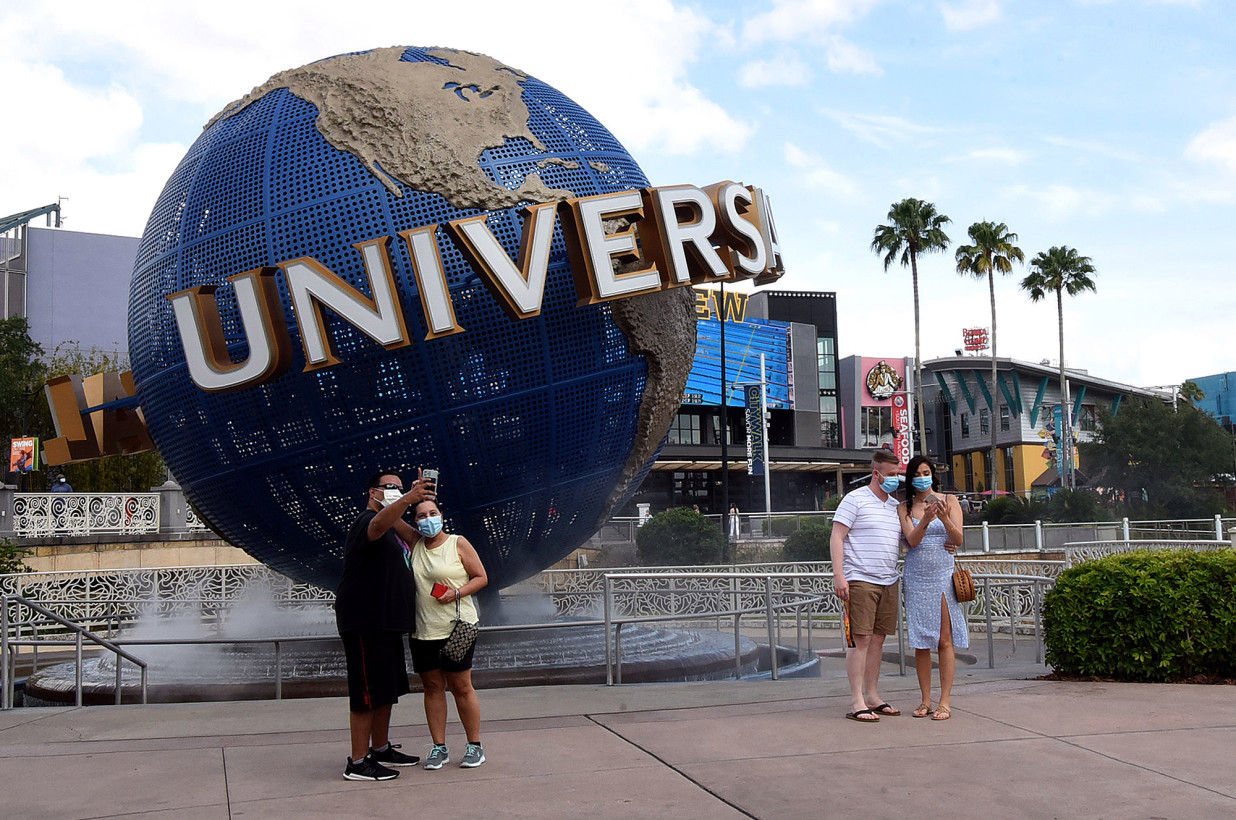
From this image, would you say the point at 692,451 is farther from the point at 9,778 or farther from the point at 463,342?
the point at 9,778

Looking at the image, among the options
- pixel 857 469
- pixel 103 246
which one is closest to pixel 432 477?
pixel 103 246

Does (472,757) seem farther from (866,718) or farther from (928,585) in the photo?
(928,585)

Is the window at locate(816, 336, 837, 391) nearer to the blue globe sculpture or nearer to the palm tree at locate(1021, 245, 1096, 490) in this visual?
the palm tree at locate(1021, 245, 1096, 490)

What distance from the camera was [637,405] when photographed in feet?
33.2

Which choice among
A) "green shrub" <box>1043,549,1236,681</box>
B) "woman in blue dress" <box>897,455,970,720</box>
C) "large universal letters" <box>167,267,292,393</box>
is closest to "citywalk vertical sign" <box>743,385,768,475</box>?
"green shrub" <box>1043,549,1236,681</box>

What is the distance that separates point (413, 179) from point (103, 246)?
45.5 metres

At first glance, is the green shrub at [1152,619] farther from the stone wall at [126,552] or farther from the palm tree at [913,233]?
the palm tree at [913,233]

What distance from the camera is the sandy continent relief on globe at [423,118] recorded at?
9258mm

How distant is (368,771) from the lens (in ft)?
17.3

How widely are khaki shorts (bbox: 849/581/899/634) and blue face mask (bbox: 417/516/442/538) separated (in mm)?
2631

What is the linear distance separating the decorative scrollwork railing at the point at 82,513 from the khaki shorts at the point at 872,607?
19.5 m

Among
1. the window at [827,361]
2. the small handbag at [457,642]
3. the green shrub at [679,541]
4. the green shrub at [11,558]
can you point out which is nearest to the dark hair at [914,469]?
the small handbag at [457,642]

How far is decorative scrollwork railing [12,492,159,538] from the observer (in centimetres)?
2159

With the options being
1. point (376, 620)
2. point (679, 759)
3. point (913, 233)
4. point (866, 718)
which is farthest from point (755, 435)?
point (376, 620)
